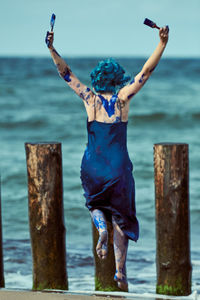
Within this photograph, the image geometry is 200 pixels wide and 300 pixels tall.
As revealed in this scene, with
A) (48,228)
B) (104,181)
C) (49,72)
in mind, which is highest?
(49,72)

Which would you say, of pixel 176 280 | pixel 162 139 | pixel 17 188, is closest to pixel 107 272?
pixel 176 280

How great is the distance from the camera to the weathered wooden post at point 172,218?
17.1 ft

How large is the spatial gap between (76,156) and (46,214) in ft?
26.9

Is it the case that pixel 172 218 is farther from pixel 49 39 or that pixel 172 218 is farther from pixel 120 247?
pixel 49 39

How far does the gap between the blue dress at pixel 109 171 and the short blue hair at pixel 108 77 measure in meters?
0.24

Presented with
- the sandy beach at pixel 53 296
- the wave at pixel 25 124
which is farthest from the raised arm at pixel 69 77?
the wave at pixel 25 124

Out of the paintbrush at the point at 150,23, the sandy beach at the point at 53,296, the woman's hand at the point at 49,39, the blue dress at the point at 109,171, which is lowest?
the sandy beach at the point at 53,296

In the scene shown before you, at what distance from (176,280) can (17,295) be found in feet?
4.85

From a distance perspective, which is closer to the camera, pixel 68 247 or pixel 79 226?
pixel 68 247

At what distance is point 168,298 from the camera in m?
5.11

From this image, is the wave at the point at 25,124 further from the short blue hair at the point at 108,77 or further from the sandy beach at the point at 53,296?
the short blue hair at the point at 108,77

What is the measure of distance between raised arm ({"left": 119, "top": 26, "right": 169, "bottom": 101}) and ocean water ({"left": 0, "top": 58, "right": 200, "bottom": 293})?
9.33 feet

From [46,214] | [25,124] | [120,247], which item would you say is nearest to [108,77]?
[120,247]

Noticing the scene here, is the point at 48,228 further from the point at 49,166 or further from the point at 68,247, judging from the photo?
the point at 68,247
